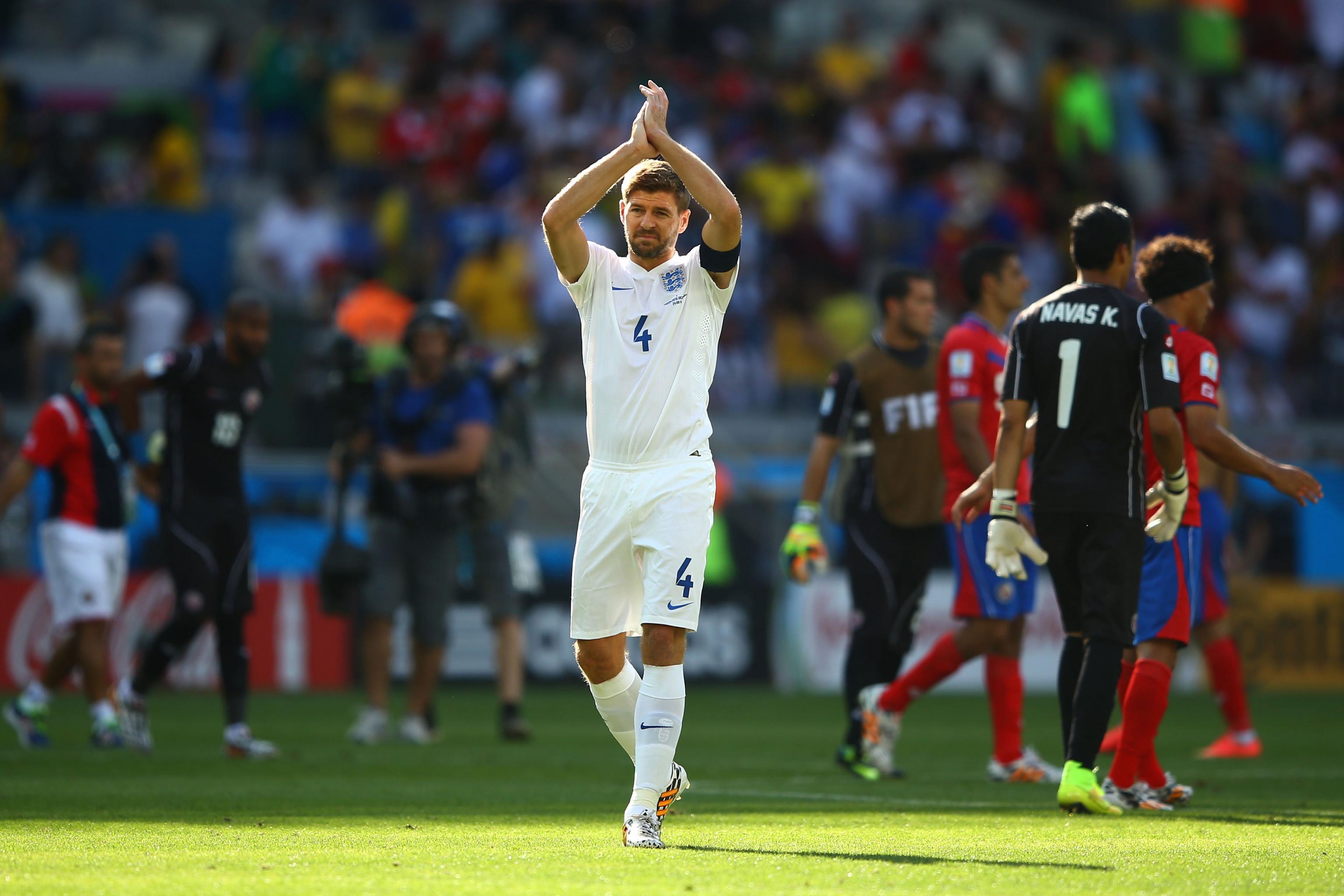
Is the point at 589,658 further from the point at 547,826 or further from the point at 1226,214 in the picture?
the point at 1226,214

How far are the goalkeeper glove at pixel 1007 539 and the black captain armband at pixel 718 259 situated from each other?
5.08 ft

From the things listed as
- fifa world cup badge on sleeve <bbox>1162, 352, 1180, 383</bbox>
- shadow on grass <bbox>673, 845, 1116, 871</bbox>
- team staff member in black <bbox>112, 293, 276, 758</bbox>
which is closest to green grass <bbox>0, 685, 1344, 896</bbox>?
shadow on grass <bbox>673, 845, 1116, 871</bbox>

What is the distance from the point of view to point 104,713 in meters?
11.2

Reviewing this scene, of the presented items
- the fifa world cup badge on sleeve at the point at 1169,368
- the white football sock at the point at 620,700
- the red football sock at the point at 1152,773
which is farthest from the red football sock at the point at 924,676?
the white football sock at the point at 620,700

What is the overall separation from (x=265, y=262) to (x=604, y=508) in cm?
1412

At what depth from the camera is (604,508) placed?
6.58m

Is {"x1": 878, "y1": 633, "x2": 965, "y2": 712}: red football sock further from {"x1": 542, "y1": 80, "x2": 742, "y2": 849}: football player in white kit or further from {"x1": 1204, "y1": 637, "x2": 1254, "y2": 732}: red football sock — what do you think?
{"x1": 542, "y1": 80, "x2": 742, "y2": 849}: football player in white kit

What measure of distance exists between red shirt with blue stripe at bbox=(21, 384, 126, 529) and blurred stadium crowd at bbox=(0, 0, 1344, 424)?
565cm

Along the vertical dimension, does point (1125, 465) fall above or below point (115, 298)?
below

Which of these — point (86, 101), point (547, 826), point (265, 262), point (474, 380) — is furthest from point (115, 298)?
point (547, 826)

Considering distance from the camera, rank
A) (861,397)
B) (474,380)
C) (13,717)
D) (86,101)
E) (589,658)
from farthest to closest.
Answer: (86,101), (474,380), (13,717), (861,397), (589,658)

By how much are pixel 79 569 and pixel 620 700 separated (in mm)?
5557

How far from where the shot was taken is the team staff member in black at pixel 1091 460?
23.8 feet

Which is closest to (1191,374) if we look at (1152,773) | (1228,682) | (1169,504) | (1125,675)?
(1169,504)
